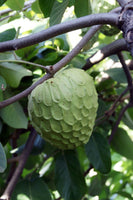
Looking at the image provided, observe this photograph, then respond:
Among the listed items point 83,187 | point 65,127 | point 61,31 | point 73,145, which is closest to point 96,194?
point 83,187

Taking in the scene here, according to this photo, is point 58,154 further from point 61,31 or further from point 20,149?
point 61,31

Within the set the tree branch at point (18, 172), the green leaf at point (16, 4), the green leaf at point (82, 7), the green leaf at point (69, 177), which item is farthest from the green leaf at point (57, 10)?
the green leaf at point (69, 177)

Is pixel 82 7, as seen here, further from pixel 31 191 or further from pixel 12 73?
pixel 31 191

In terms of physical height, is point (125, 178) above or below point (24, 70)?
below

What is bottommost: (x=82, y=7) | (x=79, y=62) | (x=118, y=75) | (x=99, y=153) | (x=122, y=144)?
(x=122, y=144)

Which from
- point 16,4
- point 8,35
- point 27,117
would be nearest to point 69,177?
point 27,117

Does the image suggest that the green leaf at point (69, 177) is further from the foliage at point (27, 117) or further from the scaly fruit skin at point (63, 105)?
the scaly fruit skin at point (63, 105)
